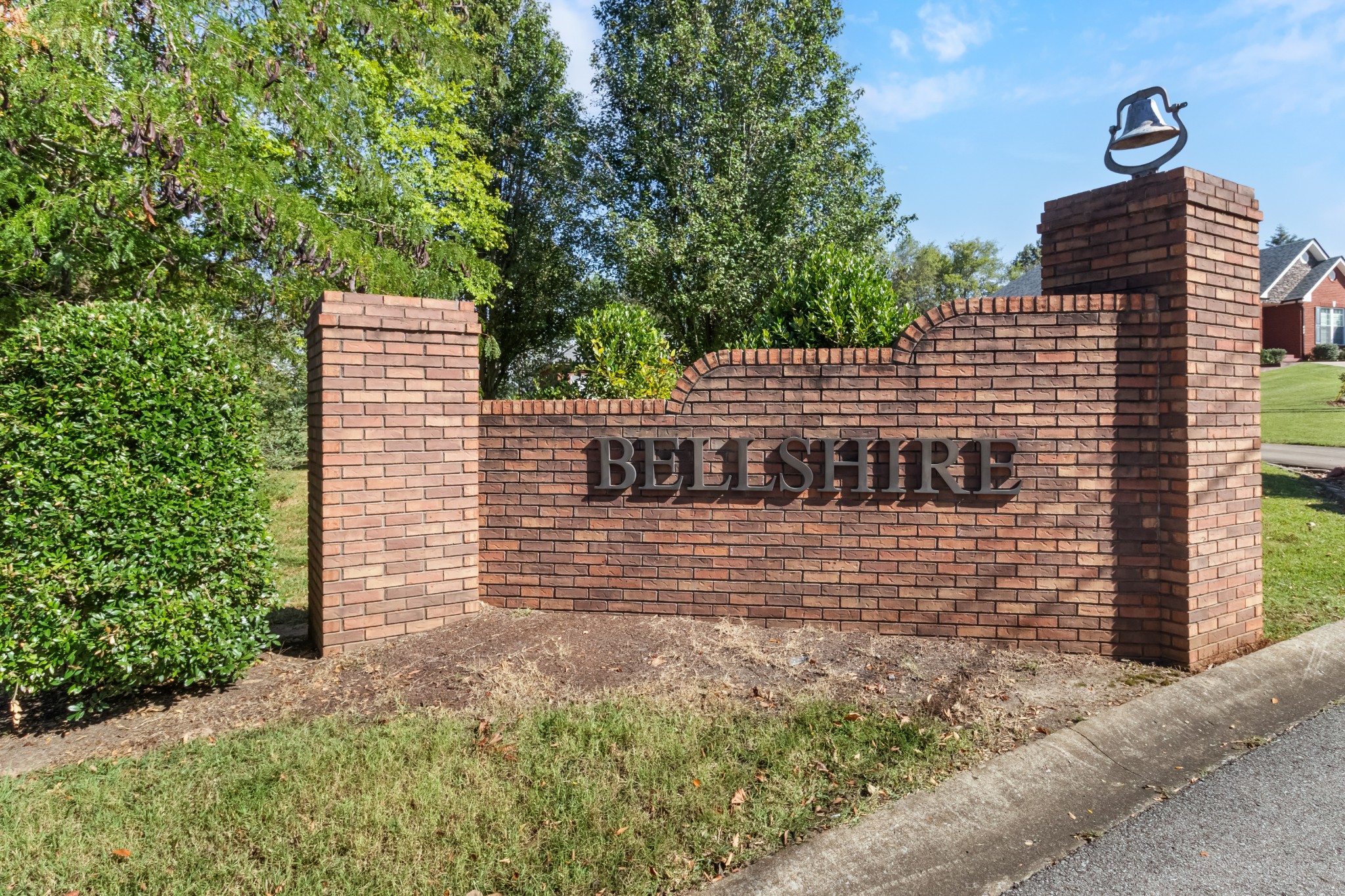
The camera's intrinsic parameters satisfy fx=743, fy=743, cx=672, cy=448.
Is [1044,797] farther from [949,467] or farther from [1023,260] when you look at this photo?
[1023,260]

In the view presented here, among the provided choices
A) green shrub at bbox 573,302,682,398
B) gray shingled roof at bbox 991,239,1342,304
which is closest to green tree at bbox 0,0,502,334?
green shrub at bbox 573,302,682,398

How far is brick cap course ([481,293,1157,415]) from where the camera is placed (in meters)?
4.83

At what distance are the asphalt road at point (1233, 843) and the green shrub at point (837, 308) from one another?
12.0 ft

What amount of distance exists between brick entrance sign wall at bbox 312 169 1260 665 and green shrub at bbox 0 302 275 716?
0.72 metres

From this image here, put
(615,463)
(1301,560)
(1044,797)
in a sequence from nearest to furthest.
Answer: (1044,797) → (615,463) → (1301,560)

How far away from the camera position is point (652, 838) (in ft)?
→ 9.36

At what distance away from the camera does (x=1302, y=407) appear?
25484 mm

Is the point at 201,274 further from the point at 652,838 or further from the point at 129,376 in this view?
the point at 652,838

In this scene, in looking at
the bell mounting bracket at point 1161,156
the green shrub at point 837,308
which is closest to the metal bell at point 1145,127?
the bell mounting bracket at point 1161,156

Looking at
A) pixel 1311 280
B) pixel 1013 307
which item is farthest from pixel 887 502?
pixel 1311 280

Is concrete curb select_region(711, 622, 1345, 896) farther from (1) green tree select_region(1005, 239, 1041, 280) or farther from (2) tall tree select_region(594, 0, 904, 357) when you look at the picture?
(1) green tree select_region(1005, 239, 1041, 280)

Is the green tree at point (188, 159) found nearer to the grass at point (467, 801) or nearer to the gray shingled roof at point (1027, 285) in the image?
the grass at point (467, 801)

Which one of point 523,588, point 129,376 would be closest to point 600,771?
point 523,588

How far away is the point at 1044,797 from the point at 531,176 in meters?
19.8
